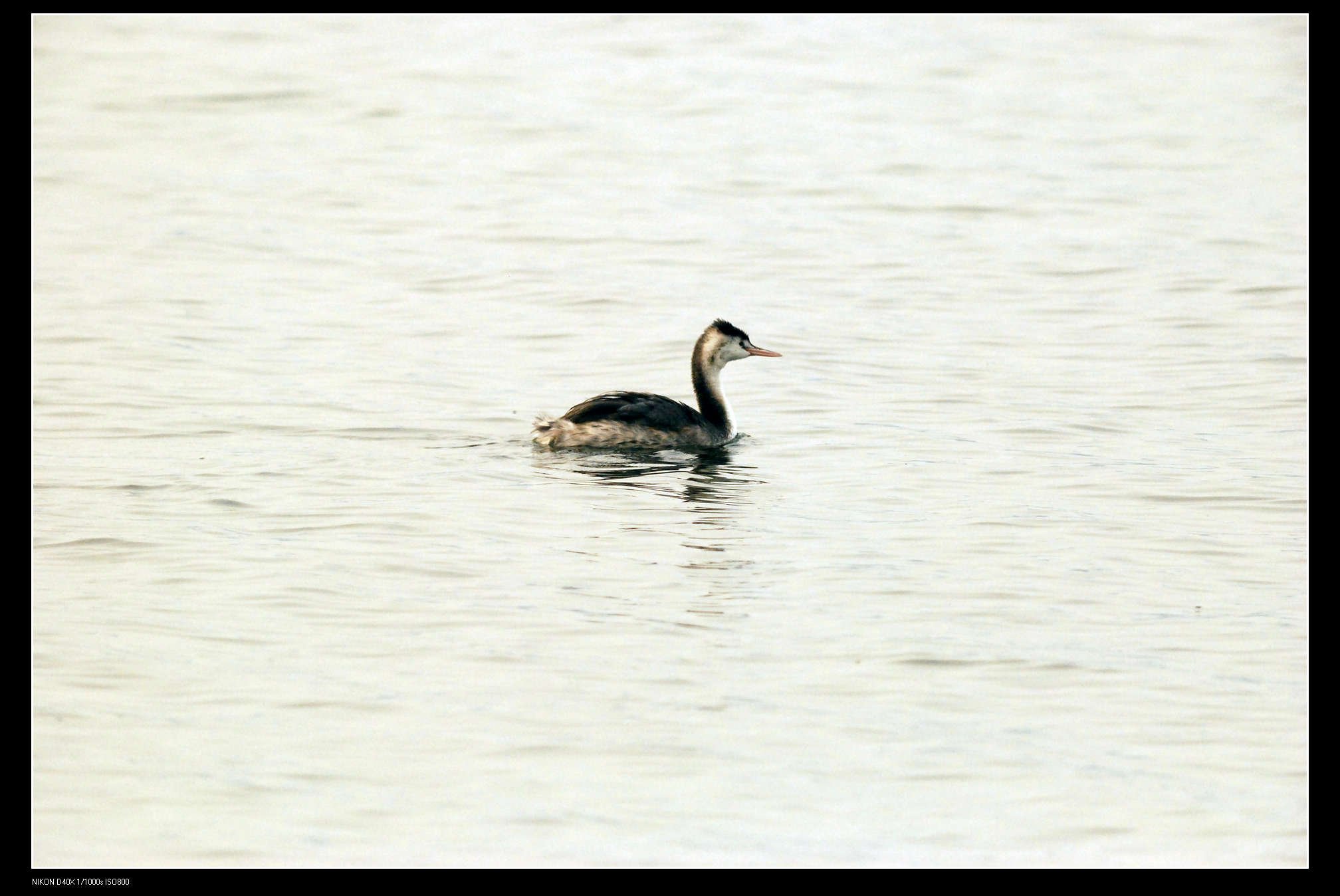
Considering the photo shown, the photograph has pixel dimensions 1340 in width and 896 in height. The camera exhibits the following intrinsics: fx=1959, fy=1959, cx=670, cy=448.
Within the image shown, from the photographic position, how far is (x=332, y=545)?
11.1 meters

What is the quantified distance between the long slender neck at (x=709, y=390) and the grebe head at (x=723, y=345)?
10 mm

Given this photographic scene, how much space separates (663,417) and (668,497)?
4.51 feet

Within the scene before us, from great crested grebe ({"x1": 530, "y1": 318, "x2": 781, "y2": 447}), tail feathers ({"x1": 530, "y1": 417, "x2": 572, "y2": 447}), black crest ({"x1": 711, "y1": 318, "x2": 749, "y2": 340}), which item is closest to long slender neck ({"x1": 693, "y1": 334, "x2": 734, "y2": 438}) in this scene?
great crested grebe ({"x1": 530, "y1": 318, "x2": 781, "y2": 447})

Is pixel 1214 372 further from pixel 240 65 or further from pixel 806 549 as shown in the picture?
pixel 240 65

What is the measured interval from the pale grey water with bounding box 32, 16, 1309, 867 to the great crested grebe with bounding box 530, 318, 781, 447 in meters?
0.19

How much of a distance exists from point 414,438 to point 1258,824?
8.05m

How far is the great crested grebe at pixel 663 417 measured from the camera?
1372 cm

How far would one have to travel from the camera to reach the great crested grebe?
45.0 feet

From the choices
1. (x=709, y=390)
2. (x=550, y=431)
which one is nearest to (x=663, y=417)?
(x=550, y=431)

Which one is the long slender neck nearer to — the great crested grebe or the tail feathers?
the great crested grebe

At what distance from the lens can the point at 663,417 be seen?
14.0 m

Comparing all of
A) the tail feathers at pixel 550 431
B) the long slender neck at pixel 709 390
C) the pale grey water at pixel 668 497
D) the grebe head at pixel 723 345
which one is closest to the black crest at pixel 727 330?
the grebe head at pixel 723 345

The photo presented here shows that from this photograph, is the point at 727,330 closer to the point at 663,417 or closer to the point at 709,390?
the point at 709,390

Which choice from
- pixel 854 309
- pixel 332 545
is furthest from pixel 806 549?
pixel 854 309
